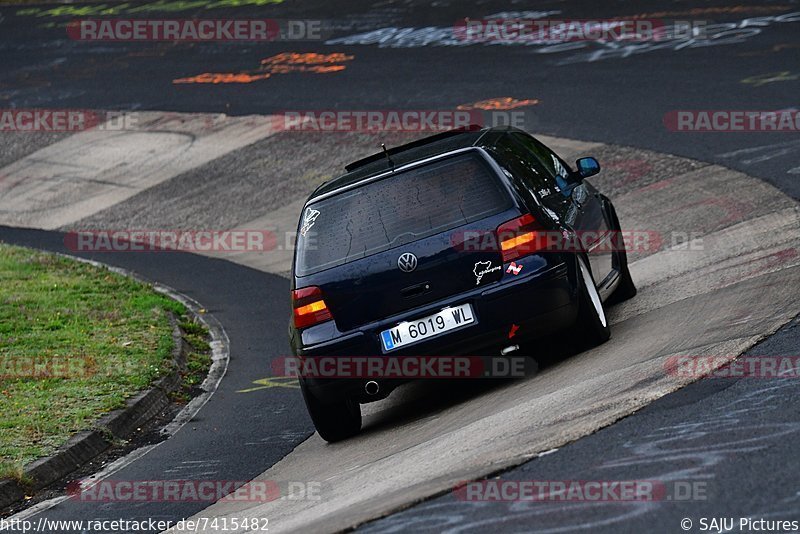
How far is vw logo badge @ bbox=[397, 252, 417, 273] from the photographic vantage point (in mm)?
8047

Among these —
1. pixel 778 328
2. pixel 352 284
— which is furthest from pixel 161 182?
pixel 778 328

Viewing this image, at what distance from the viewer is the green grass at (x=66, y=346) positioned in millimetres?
9367

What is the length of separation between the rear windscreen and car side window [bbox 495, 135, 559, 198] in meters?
0.34

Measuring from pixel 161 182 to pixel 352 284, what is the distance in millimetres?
11737

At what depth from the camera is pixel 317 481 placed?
7.45 metres

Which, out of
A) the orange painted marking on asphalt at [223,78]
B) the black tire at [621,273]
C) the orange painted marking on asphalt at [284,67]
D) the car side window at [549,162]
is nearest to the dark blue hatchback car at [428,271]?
the car side window at [549,162]

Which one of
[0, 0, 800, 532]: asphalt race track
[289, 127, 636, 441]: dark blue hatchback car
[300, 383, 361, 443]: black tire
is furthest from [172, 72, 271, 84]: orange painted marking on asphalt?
[300, 383, 361, 443]: black tire

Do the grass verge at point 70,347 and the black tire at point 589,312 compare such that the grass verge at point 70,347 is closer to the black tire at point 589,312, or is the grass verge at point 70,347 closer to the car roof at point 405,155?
the car roof at point 405,155

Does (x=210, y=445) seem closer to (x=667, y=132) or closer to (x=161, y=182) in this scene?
(x=667, y=132)

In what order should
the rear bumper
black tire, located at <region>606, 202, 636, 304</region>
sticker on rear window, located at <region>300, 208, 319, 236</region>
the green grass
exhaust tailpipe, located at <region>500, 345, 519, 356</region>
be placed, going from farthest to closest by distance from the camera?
black tire, located at <region>606, 202, 636, 304</region> → the green grass → sticker on rear window, located at <region>300, 208, 319, 236</region> → exhaust tailpipe, located at <region>500, 345, 519, 356</region> → the rear bumper

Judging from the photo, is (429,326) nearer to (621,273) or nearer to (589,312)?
(589,312)

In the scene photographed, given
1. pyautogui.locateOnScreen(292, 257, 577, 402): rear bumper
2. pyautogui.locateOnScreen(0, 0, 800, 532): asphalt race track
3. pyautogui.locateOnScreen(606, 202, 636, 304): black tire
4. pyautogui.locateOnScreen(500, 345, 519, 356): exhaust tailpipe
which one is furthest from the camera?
pyautogui.locateOnScreen(606, 202, 636, 304): black tire

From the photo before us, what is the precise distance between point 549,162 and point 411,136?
8.85 meters

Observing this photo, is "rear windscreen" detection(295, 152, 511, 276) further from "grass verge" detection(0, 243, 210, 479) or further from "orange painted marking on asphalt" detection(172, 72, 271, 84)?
"orange painted marking on asphalt" detection(172, 72, 271, 84)
